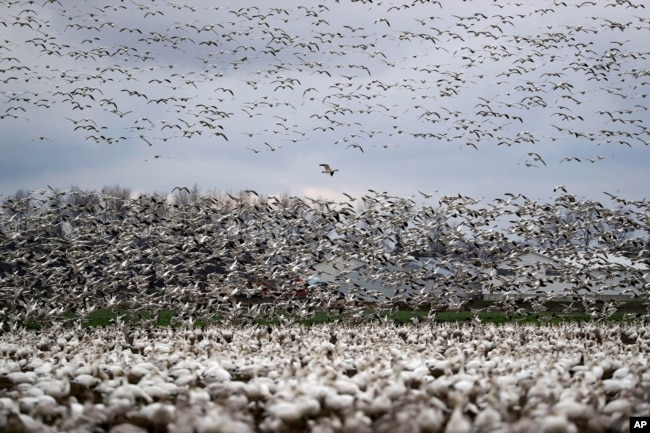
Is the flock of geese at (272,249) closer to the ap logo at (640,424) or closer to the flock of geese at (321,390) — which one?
the flock of geese at (321,390)

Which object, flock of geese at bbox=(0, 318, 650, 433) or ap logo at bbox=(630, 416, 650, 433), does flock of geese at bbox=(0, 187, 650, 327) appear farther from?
ap logo at bbox=(630, 416, 650, 433)

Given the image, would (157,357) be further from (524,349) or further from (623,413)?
(623,413)

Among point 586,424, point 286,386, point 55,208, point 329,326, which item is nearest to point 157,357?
point 286,386

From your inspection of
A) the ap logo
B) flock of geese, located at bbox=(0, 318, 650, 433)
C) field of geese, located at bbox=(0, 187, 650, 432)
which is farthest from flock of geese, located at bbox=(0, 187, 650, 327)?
the ap logo

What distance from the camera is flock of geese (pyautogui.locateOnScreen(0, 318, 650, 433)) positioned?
1124cm

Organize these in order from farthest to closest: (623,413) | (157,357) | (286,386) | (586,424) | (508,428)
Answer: (157,357)
(286,386)
(586,424)
(623,413)
(508,428)

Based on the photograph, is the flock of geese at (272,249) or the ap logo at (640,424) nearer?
the ap logo at (640,424)

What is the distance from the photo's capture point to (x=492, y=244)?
37.0 metres

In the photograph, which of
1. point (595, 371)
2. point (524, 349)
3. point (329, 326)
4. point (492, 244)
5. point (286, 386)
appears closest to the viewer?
point (286, 386)

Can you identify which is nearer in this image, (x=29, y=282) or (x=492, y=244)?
(x=29, y=282)

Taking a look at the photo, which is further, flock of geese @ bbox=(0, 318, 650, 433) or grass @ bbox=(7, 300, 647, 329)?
grass @ bbox=(7, 300, 647, 329)

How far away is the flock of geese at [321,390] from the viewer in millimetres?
11242

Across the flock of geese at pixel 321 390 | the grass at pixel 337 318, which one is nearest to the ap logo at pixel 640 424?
the flock of geese at pixel 321 390

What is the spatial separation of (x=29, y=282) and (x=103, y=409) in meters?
24.3
